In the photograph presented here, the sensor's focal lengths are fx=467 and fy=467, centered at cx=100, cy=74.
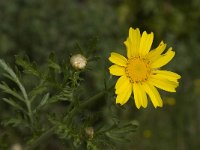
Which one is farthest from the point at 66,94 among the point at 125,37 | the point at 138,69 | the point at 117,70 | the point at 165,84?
the point at 125,37

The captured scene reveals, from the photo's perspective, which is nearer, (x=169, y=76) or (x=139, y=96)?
(x=139, y=96)

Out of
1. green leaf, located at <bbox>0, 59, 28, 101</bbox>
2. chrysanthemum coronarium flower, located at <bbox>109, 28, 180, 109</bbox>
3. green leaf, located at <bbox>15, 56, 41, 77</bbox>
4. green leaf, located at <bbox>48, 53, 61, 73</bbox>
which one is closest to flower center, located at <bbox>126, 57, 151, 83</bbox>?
chrysanthemum coronarium flower, located at <bbox>109, 28, 180, 109</bbox>

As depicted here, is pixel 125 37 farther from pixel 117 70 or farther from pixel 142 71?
pixel 117 70

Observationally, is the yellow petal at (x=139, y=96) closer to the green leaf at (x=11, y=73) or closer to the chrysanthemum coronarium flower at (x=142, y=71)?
the chrysanthemum coronarium flower at (x=142, y=71)

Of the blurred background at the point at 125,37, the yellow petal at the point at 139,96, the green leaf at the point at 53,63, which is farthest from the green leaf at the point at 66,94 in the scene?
the blurred background at the point at 125,37

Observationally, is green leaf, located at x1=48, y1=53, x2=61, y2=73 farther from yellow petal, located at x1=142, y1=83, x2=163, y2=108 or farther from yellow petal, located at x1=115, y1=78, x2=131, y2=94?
yellow petal, located at x1=142, y1=83, x2=163, y2=108

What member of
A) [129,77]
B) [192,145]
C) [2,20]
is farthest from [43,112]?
[129,77]

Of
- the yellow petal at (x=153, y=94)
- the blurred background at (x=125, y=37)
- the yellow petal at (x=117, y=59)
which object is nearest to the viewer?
the yellow petal at (x=117, y=59)
